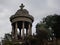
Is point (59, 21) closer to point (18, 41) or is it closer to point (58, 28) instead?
point (58, 28)

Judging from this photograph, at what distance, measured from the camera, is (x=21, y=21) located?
180 feet

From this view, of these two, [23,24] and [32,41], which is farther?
[23,24]

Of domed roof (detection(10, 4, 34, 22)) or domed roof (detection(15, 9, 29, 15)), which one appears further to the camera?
domed roof (detection(15, 9, 29, 15))

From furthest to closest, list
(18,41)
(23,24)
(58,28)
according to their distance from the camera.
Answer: (23,24) → (18,41) → (58,28)

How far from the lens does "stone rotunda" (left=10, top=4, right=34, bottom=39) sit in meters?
54.5

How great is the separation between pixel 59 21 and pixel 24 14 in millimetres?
11023

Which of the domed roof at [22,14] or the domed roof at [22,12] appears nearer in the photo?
the domed roof at [22,14]

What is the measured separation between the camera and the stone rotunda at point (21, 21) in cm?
5453

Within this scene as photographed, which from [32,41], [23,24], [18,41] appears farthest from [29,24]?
[32,41]

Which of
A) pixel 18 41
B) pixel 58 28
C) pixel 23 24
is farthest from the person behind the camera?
pixel 23 24

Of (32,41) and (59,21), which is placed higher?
(59,21)

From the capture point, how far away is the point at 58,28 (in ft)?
145

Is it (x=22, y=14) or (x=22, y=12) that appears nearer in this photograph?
(x=22, y=14)

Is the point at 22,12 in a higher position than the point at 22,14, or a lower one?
higher
